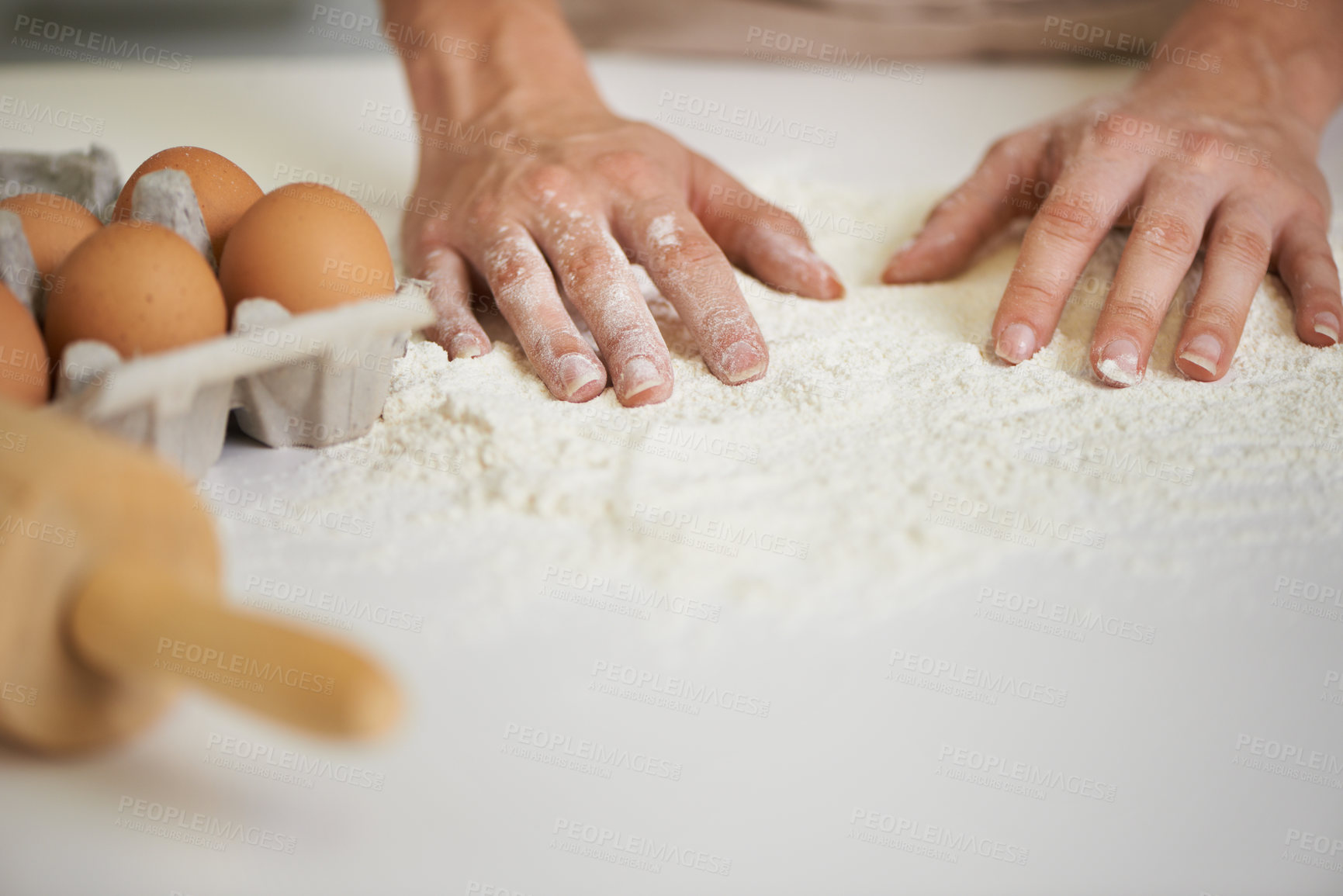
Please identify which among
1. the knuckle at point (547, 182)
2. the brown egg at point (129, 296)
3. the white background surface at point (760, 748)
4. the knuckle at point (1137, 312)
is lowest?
the white background surface at point (760, 748)

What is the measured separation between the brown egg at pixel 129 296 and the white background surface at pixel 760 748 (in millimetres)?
142

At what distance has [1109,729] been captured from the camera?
612 millimetres

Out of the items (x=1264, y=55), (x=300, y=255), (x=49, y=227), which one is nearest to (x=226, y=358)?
(x=300, y=255)

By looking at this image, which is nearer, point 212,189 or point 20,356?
point 20,356

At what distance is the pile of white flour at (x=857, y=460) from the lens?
2.35 feet

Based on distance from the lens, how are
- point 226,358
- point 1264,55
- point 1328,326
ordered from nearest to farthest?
point 226,358 < point 1328,326 < point 1264,55

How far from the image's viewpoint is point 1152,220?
100 cm

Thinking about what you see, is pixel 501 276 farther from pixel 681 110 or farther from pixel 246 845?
pixel 681 110

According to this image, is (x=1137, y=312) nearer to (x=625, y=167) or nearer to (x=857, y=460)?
(x=857, y=460)

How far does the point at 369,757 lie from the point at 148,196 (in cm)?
47

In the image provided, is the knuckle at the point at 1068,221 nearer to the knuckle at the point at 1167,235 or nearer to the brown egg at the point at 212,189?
the knuckle at the point at 1167,235

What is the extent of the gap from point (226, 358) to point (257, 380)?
0.09 metres

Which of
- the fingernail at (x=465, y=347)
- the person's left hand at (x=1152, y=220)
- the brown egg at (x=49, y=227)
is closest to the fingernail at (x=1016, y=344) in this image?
the person's left hand at (x=1152, y=220)

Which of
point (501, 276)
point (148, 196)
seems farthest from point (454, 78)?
point (148, 196)
